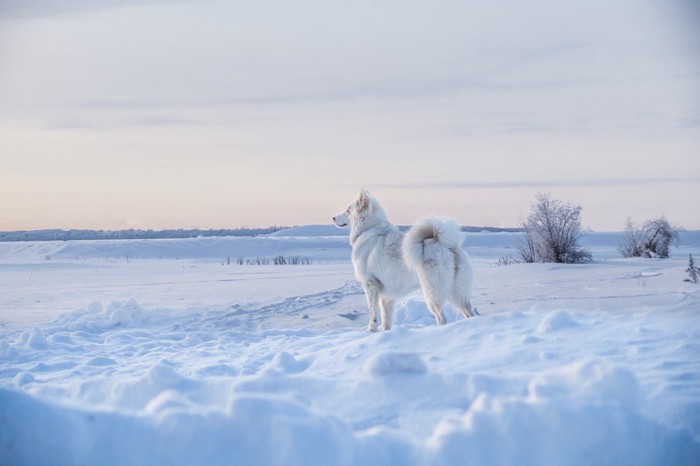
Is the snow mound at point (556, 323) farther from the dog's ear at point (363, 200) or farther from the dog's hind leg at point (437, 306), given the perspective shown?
the dog's ear at point (363, 200)

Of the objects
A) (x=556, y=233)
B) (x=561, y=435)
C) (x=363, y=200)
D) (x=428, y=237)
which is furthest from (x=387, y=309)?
(x=556, y=233)

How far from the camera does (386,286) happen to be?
6852mm

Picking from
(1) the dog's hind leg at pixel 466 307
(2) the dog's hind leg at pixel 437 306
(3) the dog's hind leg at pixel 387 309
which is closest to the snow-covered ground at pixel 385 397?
(3) the dog's hind leg at pixel 387 309

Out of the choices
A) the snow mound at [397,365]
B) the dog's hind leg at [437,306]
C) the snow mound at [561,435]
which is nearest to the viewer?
the snow mound at [561,435]

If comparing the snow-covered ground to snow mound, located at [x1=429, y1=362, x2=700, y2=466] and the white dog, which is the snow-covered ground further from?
the white dog

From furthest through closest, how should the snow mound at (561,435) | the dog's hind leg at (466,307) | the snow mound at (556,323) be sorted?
the dog's hind leg at (466,307) → the snow mound at (556,323) → the snow mound at (561,435)

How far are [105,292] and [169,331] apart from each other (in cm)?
656

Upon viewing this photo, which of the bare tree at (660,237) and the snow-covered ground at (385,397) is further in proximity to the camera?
the bare tree at (660,237)

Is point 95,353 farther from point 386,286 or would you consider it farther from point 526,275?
point 526,275

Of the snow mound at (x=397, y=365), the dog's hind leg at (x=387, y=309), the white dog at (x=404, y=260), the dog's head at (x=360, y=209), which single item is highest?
the dog's head at (x=360, y=209)

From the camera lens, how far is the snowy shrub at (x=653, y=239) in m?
17.6

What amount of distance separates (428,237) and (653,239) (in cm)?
1463

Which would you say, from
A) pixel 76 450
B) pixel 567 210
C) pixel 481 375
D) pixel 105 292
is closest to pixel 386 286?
pixel 481 375

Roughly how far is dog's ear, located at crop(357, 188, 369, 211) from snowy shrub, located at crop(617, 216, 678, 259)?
13711 millimetres
